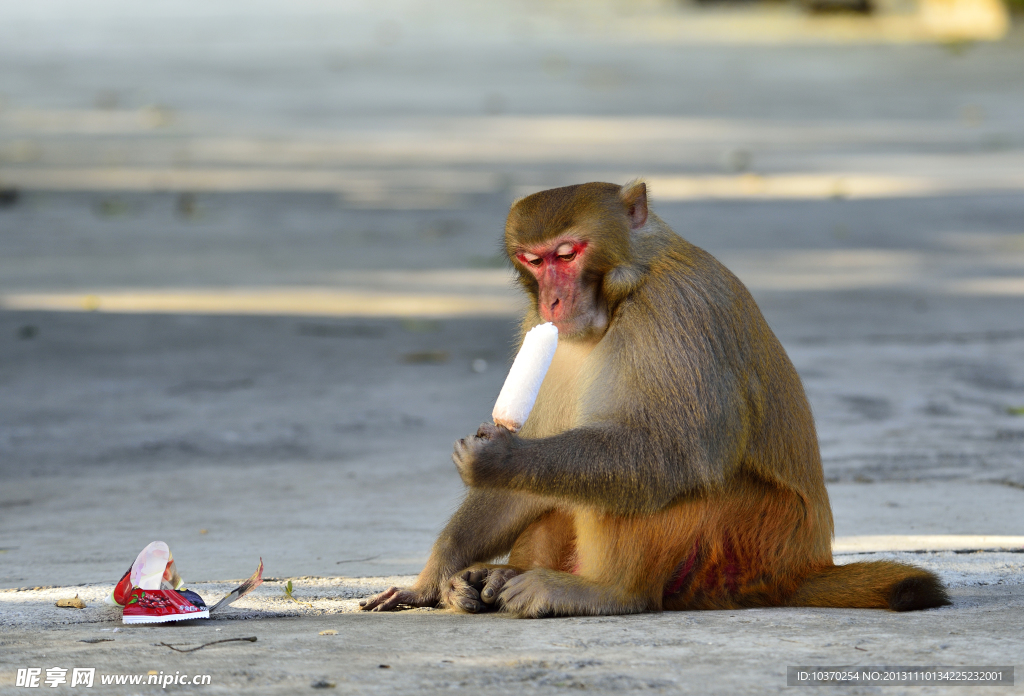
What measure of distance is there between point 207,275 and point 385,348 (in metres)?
2.26

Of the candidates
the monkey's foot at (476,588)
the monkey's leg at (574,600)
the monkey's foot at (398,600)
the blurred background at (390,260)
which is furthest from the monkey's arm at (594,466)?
the blurred background at (390,260)

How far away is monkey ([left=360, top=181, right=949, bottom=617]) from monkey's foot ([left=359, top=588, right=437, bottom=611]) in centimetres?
16

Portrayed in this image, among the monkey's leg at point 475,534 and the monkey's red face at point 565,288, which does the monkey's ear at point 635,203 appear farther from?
the monkey's leg at point 475,534

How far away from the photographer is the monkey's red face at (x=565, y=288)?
13.6 feet

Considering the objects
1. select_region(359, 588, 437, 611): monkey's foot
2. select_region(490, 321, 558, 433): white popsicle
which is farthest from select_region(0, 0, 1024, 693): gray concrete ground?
select_region(490, 321, 558, 433): white popsicle

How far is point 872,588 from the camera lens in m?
4.10

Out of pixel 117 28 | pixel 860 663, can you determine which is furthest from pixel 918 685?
pixel 117 28

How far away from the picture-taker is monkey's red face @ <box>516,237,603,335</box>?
414cm

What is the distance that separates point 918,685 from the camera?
320 cm

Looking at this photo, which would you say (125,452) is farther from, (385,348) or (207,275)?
(207,275)

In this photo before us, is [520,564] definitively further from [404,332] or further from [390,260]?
[390,260]

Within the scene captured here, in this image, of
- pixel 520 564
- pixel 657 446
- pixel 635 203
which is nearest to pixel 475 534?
pixel 520 564

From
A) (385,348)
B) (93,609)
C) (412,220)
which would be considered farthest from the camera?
(412,220)

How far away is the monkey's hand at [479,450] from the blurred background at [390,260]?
99 centimetres
